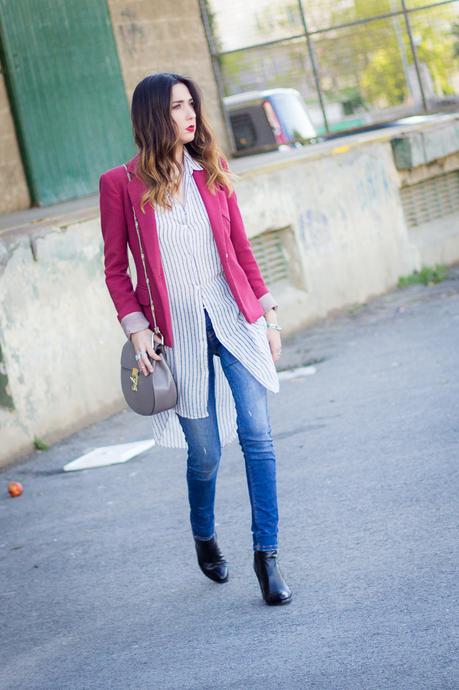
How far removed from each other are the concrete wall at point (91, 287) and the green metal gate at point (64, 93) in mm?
2982

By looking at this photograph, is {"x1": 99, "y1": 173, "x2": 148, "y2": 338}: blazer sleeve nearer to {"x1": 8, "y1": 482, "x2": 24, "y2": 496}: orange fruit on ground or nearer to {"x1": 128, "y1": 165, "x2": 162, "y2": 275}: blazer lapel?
{"x1": 128, "y1": 165, "x2": 162, "y2": 275}: blazer lapel

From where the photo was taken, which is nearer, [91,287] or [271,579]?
[271,579]

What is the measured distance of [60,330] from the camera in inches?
322

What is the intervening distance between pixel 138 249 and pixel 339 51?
13.1 m

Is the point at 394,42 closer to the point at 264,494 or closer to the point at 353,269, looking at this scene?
the point at 353,269

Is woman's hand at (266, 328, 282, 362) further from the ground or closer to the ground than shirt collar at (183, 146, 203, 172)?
closer to the ground

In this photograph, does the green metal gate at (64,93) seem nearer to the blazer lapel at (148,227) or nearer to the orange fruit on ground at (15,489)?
the orange fruit on ground at (15,489)

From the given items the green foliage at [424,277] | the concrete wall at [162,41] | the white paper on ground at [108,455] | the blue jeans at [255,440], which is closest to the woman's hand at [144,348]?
the blue jeans at [255,440]

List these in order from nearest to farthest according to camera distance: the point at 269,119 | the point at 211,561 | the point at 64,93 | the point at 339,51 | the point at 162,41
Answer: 1. the point at 211,561
2. the point at 64,93
3. the point at 162,41
4. the point at 339,51
5. the point at 269,119

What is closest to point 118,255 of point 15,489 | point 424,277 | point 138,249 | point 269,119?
point 138,249

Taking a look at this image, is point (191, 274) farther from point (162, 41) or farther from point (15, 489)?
point (162, 41)

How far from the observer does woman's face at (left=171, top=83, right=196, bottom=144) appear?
432cm

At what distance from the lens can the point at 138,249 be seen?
14.5 ft

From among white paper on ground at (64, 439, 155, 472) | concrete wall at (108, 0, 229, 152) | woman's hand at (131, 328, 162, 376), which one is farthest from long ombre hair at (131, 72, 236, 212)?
concrete wall at (108, 0, 229, 152)
